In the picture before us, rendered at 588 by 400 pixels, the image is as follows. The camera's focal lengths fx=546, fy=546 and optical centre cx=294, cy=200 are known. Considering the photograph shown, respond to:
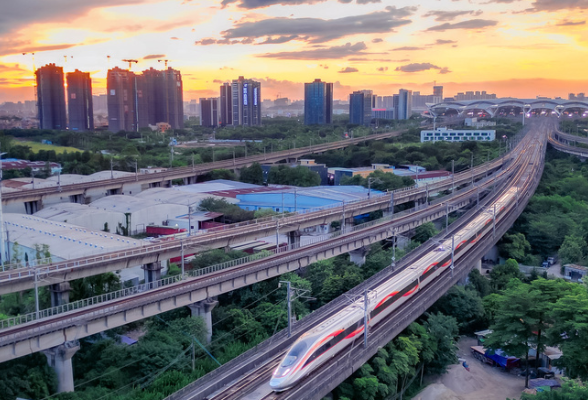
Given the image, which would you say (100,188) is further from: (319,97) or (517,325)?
(319,97)

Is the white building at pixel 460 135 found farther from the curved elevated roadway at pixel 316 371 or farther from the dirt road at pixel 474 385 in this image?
the dirt road at pixel 474 385

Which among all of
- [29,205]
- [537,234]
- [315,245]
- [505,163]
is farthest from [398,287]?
[505,163]

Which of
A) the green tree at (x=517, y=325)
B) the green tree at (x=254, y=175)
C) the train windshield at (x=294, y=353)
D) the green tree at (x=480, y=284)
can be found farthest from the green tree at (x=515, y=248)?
the green tree at (x=254, y=175)

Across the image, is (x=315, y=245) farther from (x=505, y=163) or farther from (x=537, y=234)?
(x=505, y=163)

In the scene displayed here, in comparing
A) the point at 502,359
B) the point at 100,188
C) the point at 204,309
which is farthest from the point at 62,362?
the point at 100,188

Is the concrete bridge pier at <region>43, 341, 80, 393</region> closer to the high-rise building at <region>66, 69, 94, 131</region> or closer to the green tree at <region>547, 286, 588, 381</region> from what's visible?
the green tree at <region>547, 286, 588, 381</region>

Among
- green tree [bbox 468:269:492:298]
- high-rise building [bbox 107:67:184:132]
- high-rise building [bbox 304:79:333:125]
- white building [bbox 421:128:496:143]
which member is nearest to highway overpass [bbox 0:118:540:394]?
green tree [bbox 468:269:492:298]
